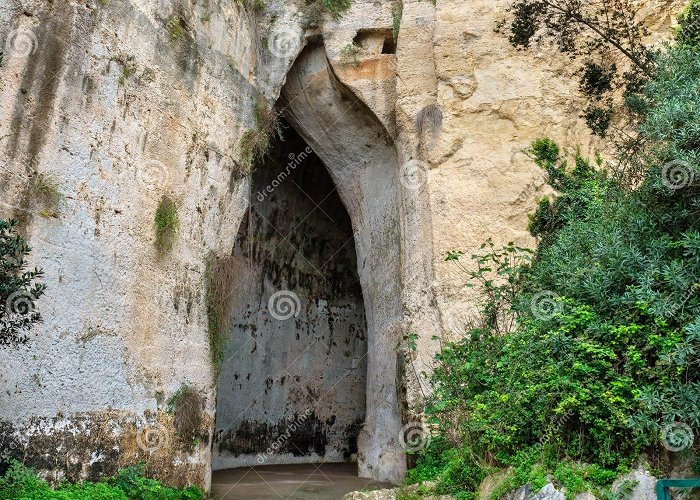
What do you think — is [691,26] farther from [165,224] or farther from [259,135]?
[165,224]

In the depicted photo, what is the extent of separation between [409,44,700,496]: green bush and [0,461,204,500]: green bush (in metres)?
3.87

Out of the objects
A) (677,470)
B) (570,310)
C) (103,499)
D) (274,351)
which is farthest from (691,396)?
(274,351)

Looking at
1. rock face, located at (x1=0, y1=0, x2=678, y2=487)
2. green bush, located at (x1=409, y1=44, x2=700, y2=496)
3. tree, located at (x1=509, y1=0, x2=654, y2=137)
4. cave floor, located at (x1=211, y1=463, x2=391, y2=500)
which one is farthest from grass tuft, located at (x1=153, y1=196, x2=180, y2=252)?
tree, located at (x1=509, y1=0, x2=654, y2=137)

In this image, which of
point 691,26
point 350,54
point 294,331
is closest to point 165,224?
point 350,54

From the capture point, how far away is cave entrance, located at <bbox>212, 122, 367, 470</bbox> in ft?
54.4

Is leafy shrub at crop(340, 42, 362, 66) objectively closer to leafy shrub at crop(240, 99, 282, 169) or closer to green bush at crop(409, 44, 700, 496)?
leafy shrub at crop(240, 99, 282, 169)

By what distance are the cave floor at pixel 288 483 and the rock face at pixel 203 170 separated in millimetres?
793

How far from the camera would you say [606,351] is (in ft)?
19.4

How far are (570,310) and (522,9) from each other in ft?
17.1

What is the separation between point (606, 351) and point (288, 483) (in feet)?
26.4

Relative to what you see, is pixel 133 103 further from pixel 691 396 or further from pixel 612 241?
pixel 691 396

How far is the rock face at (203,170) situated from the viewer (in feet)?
28.9

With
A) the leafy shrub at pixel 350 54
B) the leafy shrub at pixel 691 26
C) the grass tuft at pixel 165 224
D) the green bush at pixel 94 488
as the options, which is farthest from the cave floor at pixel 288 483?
the leafy shrub at pixel 350 54

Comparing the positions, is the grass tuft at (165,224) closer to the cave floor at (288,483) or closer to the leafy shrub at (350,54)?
the cave floor at (288,483)
